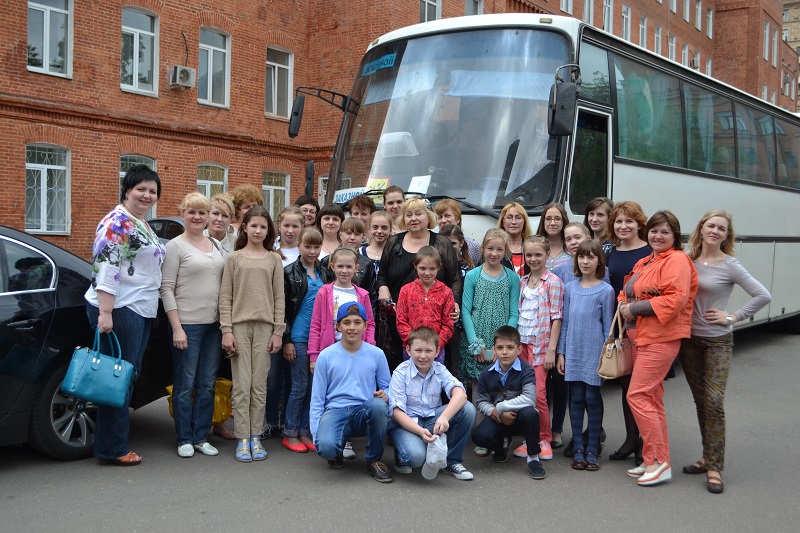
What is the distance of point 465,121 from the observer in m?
8.48

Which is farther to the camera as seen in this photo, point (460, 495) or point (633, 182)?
point (633, 182)

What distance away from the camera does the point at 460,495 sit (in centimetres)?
529

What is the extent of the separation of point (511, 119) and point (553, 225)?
1.79 m

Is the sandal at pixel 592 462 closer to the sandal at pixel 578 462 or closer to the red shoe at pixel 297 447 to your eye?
the sandal at pixel 578 462

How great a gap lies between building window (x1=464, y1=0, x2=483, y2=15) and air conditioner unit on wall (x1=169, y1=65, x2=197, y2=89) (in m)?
10.6

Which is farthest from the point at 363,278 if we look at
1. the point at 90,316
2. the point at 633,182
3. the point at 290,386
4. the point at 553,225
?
the point at 633,182

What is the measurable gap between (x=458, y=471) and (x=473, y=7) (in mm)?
24167

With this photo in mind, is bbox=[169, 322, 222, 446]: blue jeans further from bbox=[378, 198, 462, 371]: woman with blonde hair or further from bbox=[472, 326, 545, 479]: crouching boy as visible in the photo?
bbox=[472, 326, 545, 479]: crouching boy

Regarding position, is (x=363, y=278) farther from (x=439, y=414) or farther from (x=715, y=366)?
(x=715, y=366)

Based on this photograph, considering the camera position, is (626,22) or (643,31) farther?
(643,31)

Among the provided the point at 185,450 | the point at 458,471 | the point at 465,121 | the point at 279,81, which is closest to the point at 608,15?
the point at 279,81

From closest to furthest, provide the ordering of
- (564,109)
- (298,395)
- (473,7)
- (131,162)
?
(298,395)
(564,109)
(131,162)
(473,7)

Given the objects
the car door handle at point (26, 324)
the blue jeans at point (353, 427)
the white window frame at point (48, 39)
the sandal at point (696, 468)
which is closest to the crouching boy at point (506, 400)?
the blue jeans at point (353, 427)

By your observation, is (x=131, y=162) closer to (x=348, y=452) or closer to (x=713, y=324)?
(x=348, y=452)
